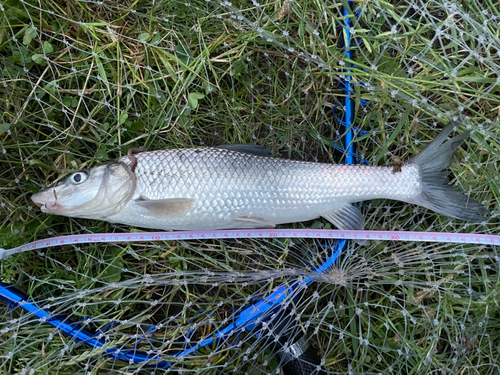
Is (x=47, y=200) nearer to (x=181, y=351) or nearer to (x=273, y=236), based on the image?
(x=181, y=351)

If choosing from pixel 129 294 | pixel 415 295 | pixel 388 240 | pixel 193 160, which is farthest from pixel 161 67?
pixel 415 295

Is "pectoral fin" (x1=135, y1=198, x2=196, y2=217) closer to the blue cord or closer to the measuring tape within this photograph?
the measuring tape

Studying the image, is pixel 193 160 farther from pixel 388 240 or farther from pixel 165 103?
pixel 388 240

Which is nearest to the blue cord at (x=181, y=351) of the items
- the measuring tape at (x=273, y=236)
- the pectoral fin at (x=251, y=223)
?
the measuring tape at (x=273, y=236)

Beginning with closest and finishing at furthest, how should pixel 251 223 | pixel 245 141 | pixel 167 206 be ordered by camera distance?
pixel 167 206 → pixel 251 223 → pixel 245 141

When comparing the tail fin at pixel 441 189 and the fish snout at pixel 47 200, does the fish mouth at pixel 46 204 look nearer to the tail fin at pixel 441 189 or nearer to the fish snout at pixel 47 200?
the fish snout at pixel 47 200

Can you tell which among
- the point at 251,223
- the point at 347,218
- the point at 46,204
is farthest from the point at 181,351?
the point at 347,218
